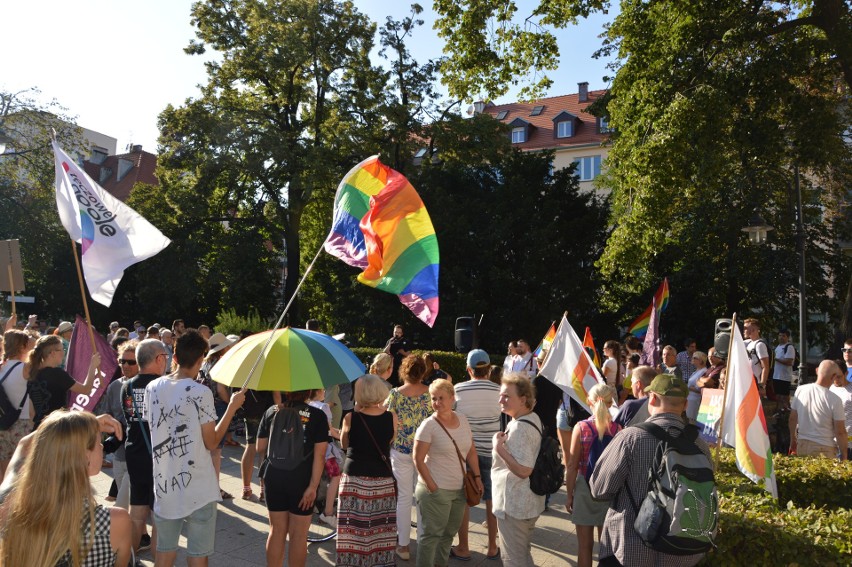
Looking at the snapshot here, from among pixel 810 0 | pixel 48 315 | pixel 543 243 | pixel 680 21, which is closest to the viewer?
pixel 680 21

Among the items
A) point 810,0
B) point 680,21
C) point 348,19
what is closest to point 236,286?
point 348,19

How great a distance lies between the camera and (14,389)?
5762mm

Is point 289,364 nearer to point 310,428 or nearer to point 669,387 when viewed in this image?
point 310,428

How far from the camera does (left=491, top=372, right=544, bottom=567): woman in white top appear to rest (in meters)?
4.61

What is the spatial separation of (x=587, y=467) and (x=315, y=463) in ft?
6.68

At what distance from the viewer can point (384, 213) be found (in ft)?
18.5

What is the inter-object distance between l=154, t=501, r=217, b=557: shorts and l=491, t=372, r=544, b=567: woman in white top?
1.94 meters

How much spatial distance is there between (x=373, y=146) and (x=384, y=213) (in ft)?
62.8

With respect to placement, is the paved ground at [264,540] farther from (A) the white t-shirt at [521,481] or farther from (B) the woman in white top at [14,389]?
(A) the white t-shirt at [521,481]

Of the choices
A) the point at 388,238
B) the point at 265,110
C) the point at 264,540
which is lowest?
the point at 264,540

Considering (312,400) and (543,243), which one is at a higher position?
(543,243)

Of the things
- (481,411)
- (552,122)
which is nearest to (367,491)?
(481,411)

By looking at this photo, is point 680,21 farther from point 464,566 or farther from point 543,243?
point 464,566

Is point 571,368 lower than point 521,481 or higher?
higher
